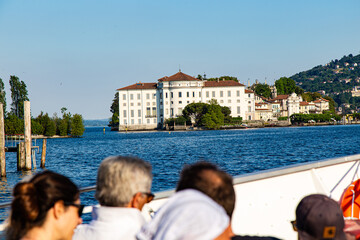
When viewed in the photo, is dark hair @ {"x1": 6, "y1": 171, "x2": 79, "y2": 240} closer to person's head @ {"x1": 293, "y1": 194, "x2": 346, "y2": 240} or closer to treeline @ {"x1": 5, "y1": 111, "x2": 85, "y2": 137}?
person's head @ {"x1": 293, "y1": 194, "x2": 346, "y2": 240}

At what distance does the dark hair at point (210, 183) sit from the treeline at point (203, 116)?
93.7 meters

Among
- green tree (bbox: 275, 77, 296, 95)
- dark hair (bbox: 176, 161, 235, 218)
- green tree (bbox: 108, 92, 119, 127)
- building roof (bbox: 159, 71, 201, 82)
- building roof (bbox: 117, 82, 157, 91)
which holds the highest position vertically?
green tree (bbox: 275, 77, 296, 95)

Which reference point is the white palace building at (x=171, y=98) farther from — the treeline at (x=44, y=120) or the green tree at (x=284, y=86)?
the green tree at (x=284, y=86)

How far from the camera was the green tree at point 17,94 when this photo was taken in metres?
73.2

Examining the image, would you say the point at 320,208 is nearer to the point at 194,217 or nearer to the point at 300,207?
the point at 300,207

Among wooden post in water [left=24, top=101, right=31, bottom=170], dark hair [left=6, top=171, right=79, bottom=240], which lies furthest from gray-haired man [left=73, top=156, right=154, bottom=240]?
wooden post in water [left=24, top=101, right=31, bottom=170]

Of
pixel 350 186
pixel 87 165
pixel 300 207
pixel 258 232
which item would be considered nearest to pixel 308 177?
pixel 350 186

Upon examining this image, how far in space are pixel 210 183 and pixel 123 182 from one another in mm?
518

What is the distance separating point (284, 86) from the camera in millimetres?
155250

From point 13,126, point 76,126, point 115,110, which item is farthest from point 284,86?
point 13,126

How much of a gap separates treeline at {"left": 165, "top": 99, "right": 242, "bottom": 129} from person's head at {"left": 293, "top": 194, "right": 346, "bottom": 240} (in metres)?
93.3

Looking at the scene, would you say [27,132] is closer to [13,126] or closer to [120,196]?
[120,196]

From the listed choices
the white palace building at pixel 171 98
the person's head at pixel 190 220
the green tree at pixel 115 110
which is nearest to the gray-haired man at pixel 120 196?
the person's head at pixel 190 220

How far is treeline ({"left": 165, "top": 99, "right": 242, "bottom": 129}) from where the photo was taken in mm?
95875
